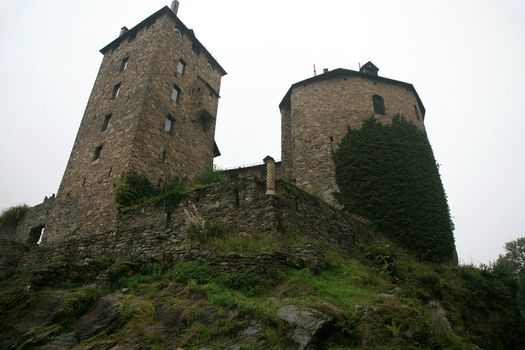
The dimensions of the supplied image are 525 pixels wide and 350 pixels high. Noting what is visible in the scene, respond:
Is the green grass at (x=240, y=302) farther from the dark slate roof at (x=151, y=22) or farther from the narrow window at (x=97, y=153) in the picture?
the dark slate roof at (x=151, y=22)

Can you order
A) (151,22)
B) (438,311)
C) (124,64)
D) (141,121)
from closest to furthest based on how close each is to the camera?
(438,311) < (141,121) < (124,64) < (151,22)

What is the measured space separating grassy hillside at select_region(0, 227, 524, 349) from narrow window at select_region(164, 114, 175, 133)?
387 inches

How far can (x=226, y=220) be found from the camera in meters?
12.9

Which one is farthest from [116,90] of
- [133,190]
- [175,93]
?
[133,190]

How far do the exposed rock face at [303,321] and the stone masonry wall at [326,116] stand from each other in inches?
492

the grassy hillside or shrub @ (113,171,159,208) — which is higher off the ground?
shrub @ (113,171,159,208)

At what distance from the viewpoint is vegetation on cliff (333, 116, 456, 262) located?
17.1 meters

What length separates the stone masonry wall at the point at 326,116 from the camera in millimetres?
20906

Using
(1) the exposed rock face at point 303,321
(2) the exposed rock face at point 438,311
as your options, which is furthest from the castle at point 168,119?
(1) the exposed rock face at point 303,321

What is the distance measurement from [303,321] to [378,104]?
17668mm

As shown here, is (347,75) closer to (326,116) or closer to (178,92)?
(326,116)

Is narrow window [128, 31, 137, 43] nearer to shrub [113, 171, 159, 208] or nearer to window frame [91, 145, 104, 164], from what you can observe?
window frame [91, 145, 104, 164]

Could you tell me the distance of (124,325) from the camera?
8.05 m

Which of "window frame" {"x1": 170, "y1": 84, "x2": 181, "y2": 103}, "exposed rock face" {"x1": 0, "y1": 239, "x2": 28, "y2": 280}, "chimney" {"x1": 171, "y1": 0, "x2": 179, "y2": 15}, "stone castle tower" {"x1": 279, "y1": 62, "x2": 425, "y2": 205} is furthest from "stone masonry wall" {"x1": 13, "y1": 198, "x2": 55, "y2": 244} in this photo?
"chimney" {"x1": 171, "y1": 0, "x2": 179, "y2": 15}
